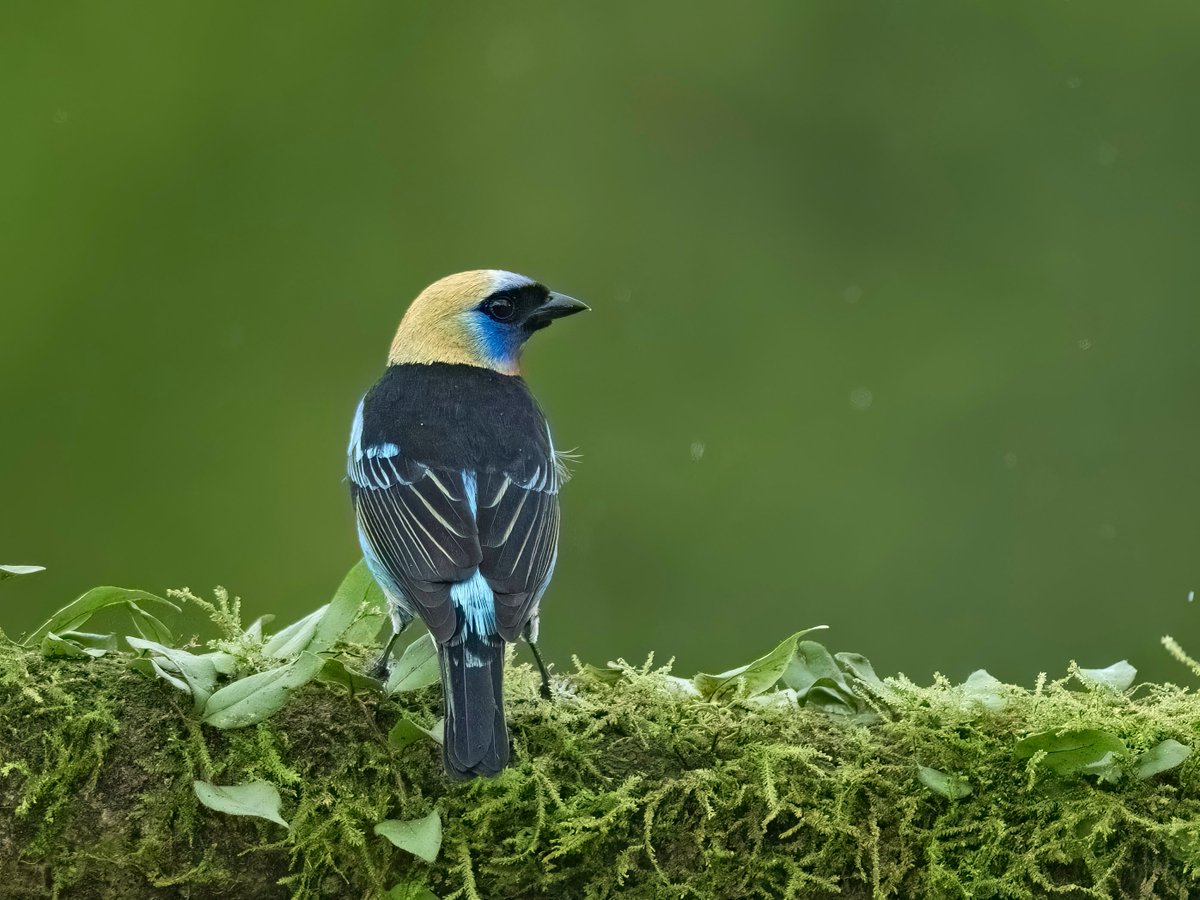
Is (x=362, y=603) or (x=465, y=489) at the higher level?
(x=465, y=489)

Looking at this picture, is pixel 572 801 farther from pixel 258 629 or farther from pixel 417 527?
pixel 417 527

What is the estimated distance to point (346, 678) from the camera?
337 centimetres

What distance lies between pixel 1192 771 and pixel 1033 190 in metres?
11.3

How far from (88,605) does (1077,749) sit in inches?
88.5

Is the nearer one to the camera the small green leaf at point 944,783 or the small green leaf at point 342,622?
the small green leaf at point 944,783

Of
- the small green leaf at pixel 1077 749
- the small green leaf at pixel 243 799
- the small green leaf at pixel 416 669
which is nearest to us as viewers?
the small green leaf at pixel 243 799

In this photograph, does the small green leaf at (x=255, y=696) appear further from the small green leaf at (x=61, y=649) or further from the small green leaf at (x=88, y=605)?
the small green leaf at (x=88, y=605)

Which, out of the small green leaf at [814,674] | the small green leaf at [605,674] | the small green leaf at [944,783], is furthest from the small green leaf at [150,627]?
the small green leaf at [944,783]

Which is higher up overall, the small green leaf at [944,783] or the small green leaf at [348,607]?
the small green leaf at [348,607]

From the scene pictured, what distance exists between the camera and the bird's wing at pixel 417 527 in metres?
3.97

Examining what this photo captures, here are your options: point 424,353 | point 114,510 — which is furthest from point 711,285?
point 424,353

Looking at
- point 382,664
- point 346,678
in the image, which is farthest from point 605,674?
point 346,678

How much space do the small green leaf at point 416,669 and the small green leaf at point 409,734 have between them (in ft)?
0.61

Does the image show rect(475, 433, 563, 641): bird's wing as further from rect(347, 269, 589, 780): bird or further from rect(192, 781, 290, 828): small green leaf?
rect(192, 781, 290, 828): small green leaf
